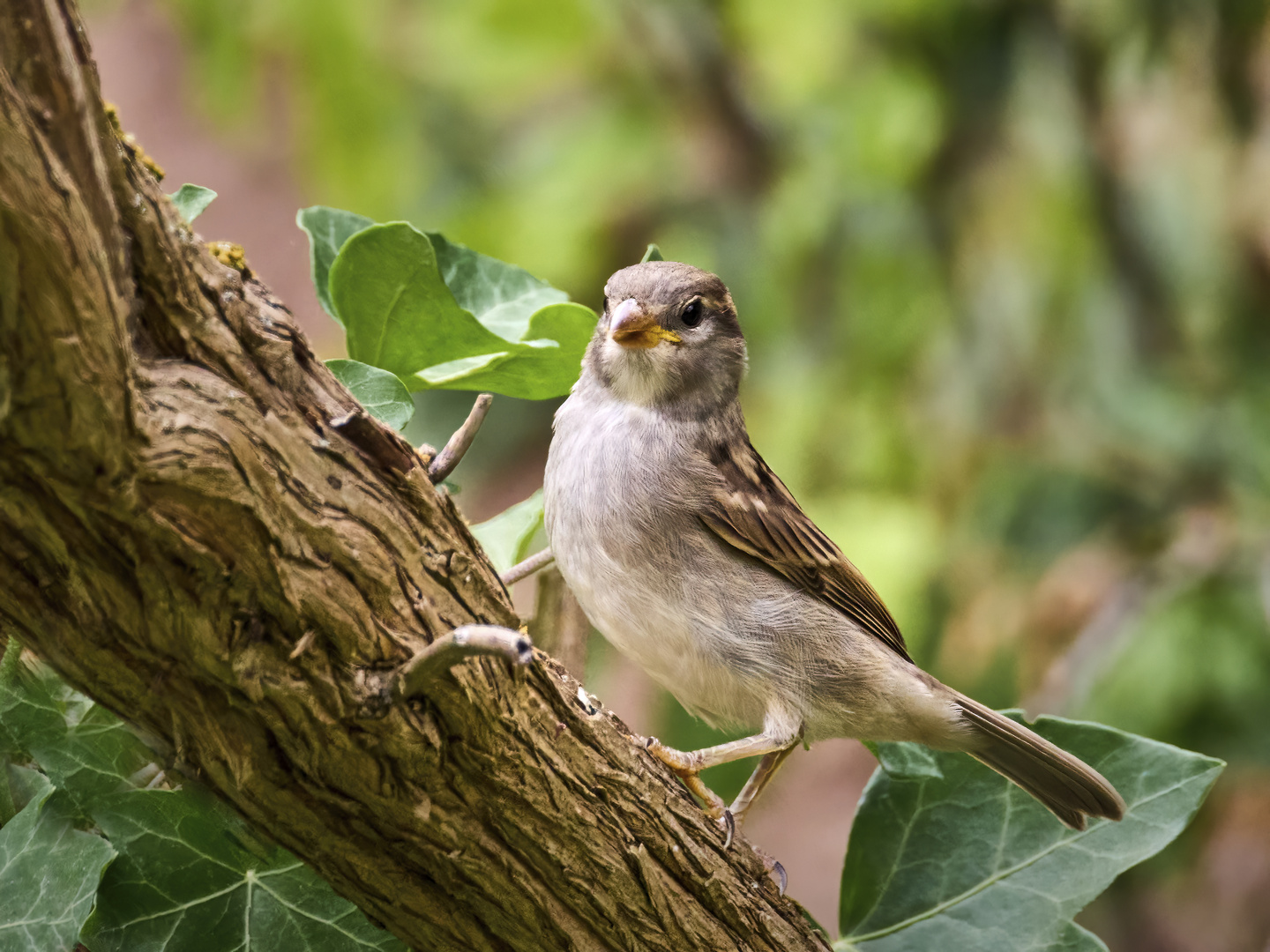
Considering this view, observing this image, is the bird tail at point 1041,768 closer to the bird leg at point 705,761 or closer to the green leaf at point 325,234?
the bird leg at point 705,761

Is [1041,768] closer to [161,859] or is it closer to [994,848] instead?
[994,848]

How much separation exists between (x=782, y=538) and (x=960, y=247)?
3.09 meters

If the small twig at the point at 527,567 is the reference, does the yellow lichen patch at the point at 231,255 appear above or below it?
below

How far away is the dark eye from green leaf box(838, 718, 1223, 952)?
82 centimetres

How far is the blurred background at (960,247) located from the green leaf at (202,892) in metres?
2.66

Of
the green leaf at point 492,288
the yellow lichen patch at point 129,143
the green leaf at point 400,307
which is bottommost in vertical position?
the yellow lichen patch at point 129,143

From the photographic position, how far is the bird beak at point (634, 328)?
1.99 metres

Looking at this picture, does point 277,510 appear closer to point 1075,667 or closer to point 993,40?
point 1075,667

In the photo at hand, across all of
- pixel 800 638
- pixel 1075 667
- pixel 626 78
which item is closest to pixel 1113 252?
pixel 1075 667

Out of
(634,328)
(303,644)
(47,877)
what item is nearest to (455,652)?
(303,644)

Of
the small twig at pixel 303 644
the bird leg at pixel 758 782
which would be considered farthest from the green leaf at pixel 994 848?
the small twig at pixel 303 644

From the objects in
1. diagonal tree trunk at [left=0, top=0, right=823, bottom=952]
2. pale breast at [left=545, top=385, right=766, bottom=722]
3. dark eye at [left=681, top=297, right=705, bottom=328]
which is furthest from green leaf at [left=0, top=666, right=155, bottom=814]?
dark eye at [left=681, top=297, right=705, bottom=328]

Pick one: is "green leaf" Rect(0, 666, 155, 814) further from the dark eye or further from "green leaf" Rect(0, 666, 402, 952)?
the dark eye

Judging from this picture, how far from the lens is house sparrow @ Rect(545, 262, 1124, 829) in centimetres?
181
